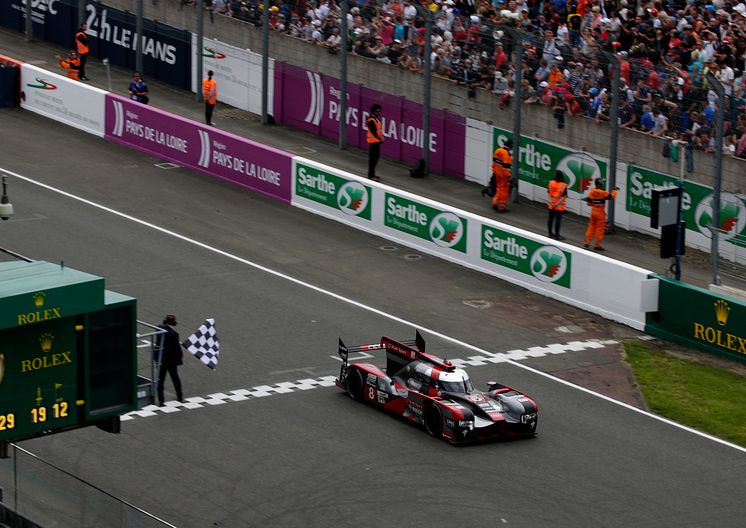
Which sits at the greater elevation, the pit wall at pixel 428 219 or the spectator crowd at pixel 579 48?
the spectator crowd at pixel 579 48

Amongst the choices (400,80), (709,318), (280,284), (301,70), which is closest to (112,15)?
(301,70)

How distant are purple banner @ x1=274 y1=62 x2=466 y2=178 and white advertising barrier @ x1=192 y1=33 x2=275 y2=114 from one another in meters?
0.68

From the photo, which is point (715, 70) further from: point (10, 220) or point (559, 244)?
point (10, 220)

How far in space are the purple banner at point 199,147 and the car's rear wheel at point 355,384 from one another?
1242cm

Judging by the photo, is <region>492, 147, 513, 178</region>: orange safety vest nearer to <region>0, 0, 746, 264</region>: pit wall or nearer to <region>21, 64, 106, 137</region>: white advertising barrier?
<region>0, 0, 746, 264</region>: pit wall

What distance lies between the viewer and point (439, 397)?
74.4ft

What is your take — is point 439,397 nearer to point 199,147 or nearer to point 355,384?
point 355,384

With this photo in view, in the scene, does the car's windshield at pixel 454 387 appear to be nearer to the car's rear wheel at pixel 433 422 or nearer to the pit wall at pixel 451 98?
the car's rear wheel at pixel 433 422

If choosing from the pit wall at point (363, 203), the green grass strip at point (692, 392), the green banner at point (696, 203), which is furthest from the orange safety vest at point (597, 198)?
the green grass strip at point (692, 392)

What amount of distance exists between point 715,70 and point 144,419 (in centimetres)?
1692

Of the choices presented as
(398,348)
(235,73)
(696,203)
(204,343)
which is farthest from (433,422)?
(235,73)

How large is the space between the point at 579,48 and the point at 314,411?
1571 centimetres

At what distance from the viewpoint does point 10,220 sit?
108 feet

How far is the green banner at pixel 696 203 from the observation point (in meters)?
31.2
